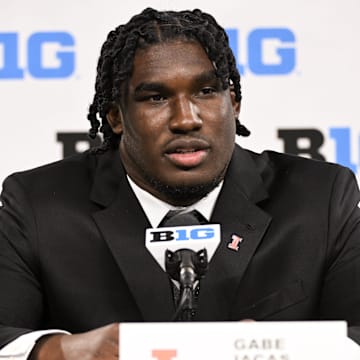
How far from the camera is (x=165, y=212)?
2164 millimetres

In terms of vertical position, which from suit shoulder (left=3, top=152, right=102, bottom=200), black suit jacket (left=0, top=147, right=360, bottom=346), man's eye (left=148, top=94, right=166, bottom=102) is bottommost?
black suit jacket (left=0, top=147, right=360, bottom=346)

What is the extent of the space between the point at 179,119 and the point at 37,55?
108 cm

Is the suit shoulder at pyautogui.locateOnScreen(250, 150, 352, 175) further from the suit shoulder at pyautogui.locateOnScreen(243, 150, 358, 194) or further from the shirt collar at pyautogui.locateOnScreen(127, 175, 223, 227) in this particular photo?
the shirt collar at pyautogui.locateOnScreen(127, 175, 223, 227)

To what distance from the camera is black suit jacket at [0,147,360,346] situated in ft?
6.75

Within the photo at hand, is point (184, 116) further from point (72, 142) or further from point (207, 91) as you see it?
point (72, 142)

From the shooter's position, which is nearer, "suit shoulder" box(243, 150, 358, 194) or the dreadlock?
the dreadlock

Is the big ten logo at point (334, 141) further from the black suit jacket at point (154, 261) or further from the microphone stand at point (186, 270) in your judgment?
the microphone stand at point (186, 270)

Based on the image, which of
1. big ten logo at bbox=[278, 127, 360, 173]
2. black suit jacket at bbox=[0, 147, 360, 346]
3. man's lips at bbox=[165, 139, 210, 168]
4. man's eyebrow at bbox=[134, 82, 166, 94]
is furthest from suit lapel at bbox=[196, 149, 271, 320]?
big ten logo at bbox=[278, 127, 360, 173]

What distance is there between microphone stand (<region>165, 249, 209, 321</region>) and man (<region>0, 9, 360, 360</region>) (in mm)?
375

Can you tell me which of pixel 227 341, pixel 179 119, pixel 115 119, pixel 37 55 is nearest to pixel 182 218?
pixel 179 119

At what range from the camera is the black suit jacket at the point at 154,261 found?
206 cm

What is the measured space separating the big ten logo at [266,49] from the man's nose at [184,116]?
0.97 m

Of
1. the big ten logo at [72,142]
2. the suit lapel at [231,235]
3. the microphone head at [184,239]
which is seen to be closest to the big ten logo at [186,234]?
the microphone head at [184,239]

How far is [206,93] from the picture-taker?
2.04m
